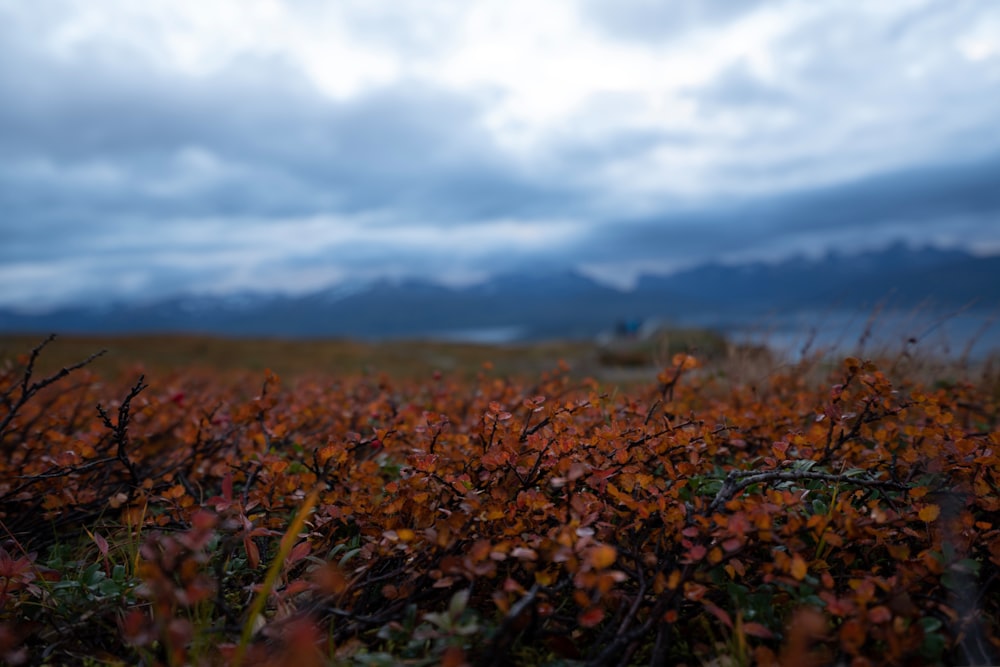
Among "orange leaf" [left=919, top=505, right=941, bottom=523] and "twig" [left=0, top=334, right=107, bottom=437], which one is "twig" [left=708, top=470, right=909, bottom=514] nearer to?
"orange leaf" [left=919, top=505, right=941, bottom=523]

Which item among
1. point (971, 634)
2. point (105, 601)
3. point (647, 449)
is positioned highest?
point (647, 449)

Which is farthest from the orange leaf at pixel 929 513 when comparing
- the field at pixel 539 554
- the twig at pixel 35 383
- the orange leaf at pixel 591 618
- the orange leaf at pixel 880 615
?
the twig at pixel 35 383

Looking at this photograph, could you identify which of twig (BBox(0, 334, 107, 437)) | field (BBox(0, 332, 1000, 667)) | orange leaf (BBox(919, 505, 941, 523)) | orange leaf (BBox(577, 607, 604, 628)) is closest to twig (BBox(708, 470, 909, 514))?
field (BBox(0, 332, 1000, 667))

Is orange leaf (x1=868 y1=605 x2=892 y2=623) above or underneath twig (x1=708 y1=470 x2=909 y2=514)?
underneath

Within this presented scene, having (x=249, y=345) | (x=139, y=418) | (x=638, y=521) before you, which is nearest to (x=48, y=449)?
(x=139, y=418)

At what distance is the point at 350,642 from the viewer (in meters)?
2.03

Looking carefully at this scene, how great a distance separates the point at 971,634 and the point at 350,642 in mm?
1982

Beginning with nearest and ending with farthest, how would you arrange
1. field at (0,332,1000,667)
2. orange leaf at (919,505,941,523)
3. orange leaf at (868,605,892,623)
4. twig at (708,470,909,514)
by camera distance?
orange leaf at (868,605,892,623), field at (0,332,1000,667), orange leaf at (919,505,941,523), twig at (708,470,909,514)

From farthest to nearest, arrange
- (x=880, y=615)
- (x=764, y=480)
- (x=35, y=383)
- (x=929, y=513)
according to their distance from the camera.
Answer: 1. (x=35, y=383)
2. (x=764, y=480)
3. (x=929, y=513)
4. (x=880, y=615)

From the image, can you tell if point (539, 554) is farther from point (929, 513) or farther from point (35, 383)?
point (35, 383)

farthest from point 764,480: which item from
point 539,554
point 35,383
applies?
point 35,383

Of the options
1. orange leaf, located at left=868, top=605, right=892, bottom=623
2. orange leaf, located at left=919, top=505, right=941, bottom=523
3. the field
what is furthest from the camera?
orange leaf, located at left=919, top=505, right=941, bottom=523

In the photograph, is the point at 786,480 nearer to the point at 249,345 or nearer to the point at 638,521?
the point at 638,521

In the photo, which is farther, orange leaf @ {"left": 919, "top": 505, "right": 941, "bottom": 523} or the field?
orange leaf @ {"left": 919, "top": 505, "right": 941, "bottom": 523}
